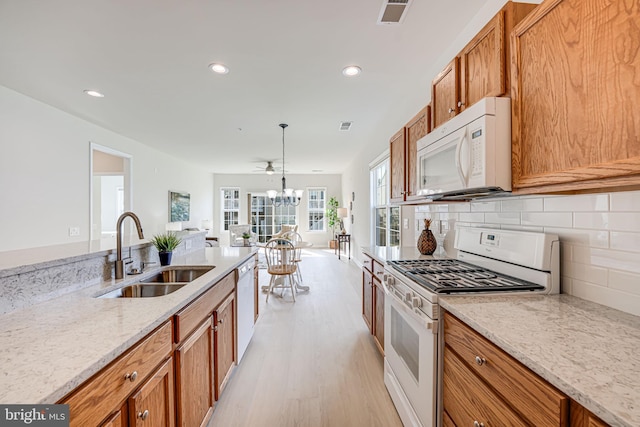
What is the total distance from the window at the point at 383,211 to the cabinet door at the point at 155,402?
3.06m

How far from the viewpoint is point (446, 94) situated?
1.83m

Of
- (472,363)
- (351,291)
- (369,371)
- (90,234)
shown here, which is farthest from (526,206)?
(90,234)

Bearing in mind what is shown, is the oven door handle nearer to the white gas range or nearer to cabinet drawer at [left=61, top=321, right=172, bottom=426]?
the white gas range

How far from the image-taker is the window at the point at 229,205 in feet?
32.8

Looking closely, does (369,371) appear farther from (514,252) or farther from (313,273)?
(313,273)

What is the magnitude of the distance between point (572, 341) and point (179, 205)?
25.4 feet

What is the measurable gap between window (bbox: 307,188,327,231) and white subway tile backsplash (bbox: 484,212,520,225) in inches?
327

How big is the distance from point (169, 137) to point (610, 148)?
5.85 meters

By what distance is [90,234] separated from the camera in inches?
171

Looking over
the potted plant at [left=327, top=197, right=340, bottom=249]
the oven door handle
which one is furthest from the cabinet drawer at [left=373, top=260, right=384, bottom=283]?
the potted plant at [left=327, top=197, right=340, bottom=249]

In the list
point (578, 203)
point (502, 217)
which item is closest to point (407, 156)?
point (502, 217)

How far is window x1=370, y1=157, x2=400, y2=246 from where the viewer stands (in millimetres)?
3919

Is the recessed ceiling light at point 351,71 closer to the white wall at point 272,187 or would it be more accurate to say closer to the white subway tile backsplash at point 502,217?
the white subway tile backsplash at point 502,217

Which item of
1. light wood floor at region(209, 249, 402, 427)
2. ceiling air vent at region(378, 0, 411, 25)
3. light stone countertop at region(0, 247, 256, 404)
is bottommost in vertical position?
light wood floor at region(209, 249, 402, 427)
